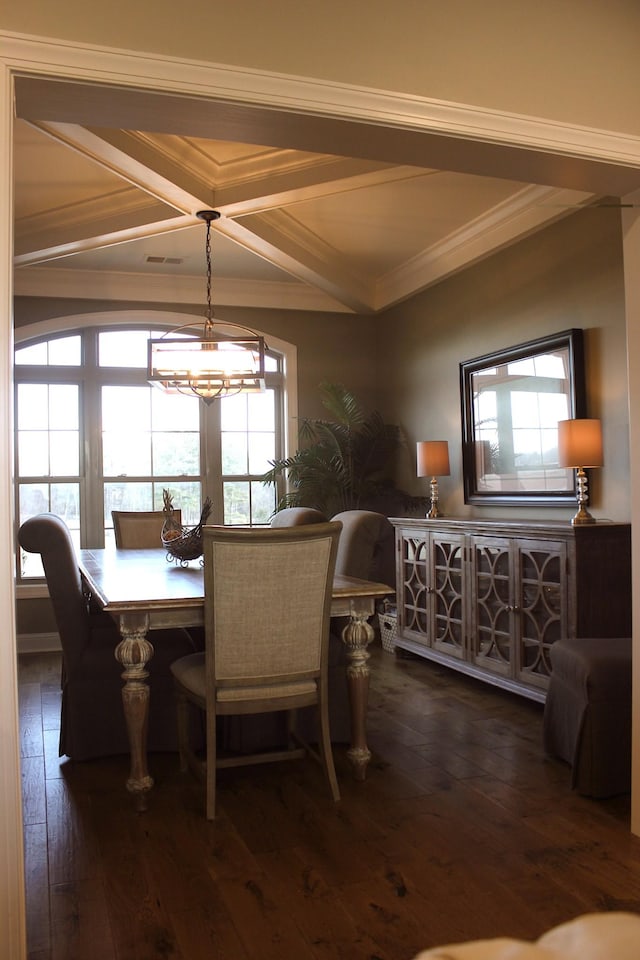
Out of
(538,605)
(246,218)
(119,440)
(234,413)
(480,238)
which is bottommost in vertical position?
(538,605)

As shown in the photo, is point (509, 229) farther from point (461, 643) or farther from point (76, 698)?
point (76, 698)

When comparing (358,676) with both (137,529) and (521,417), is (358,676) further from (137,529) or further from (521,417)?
(137,529)

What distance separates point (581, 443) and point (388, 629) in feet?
7.65

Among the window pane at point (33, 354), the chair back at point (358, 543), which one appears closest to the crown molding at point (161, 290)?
→ the window pane at point (33, 354)

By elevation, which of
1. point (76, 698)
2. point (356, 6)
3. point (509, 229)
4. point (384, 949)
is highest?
point (509, 229)

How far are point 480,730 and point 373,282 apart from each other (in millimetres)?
4007

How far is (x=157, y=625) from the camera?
3102 millimetres

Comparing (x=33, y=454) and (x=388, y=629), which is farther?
(x=33, y=454)

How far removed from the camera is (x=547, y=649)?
409cm

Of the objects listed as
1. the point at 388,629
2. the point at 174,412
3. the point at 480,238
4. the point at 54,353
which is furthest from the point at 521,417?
the point at 54,353

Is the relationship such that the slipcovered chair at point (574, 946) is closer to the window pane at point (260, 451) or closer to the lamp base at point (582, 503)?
the lamp base at point (582, 503)

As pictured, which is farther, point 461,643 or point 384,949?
point 461,643

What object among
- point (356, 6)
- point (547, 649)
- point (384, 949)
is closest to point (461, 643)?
point (547, 649)

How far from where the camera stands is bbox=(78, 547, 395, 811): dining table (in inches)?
119
